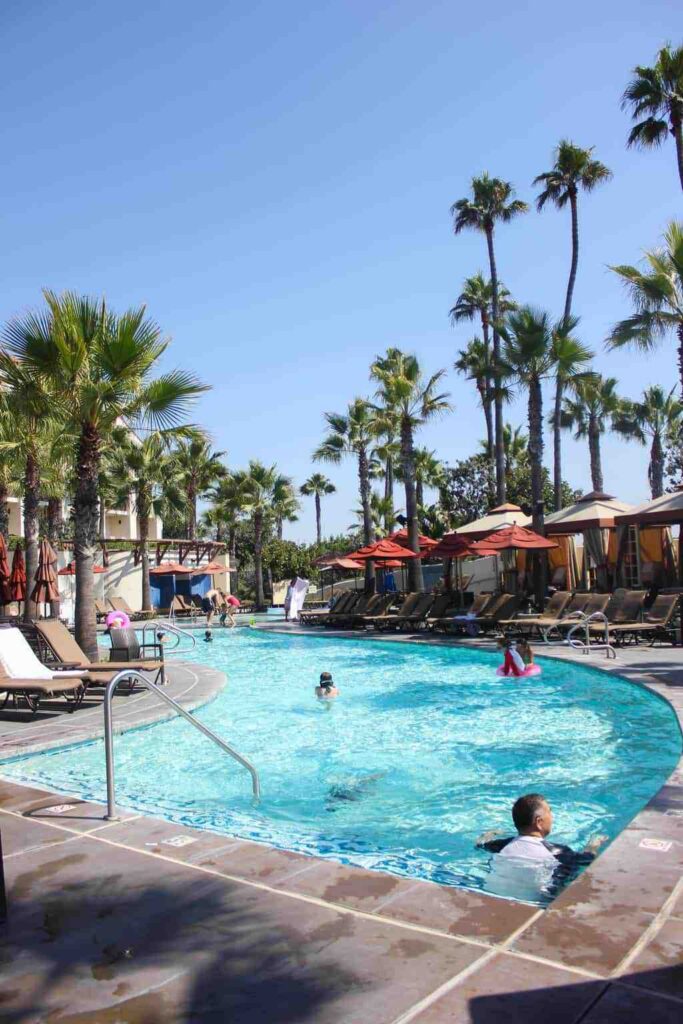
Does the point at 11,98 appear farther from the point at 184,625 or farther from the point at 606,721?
the point at 184,625

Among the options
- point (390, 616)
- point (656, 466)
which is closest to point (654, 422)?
point (656, 466)

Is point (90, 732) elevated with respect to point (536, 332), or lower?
lower

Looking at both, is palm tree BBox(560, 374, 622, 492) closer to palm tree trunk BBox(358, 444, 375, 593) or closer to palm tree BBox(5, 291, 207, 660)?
palm tree trunk BBox(358, 444, 375, 593)

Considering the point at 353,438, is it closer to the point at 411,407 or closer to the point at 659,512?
the point at 411,407

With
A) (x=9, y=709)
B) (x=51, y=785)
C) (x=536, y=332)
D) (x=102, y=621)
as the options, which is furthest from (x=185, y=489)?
(x=51, y=785)

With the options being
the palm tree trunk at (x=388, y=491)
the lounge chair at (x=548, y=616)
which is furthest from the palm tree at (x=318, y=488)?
the lounge chair at (x=548, y=616)

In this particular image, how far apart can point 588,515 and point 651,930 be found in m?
17.4

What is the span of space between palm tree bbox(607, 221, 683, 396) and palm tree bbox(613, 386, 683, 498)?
25928mm

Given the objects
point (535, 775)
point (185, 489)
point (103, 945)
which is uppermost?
point (185, 489)

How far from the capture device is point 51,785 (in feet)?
22.3

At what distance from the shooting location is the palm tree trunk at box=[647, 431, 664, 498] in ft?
136

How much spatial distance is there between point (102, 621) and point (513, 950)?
90.3 feet

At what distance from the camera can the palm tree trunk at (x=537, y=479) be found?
20.7 metres

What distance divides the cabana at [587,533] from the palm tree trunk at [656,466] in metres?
13.8
